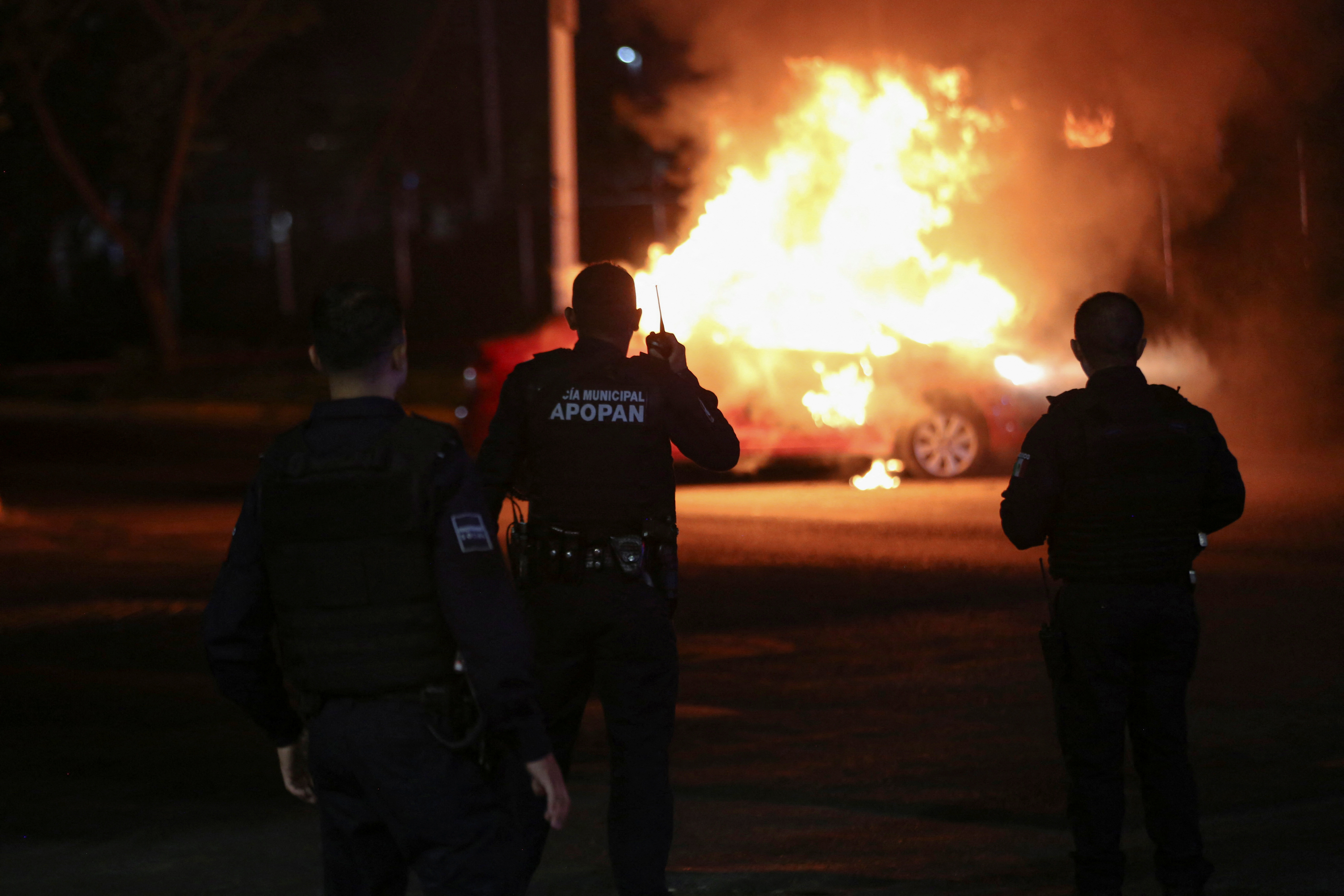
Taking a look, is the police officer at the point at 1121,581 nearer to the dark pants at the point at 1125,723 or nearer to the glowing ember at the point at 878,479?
the dark pants at the point at 1125,723

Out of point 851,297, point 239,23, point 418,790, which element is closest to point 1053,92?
point 851,297

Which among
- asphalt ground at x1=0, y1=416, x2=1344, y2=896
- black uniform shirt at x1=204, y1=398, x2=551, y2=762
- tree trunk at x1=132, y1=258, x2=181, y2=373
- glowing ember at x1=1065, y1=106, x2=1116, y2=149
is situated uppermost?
tree trunk at x1=132, y1=258, x2=181, y2=373

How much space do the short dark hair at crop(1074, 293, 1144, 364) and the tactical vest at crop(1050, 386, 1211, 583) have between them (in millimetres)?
128

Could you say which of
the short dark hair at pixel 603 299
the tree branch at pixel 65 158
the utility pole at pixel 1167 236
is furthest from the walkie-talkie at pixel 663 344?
the tree branch at pixel 65 158

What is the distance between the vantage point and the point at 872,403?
47.7 feet

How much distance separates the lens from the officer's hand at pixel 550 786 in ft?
9.96

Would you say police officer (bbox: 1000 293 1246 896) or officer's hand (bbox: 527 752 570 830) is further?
police officer (bbox: 1000 293 1246 896)

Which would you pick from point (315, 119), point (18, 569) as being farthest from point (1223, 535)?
point (315, 119)

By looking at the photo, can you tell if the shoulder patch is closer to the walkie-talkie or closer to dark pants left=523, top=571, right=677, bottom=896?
dark pants left=523, top=571, right=677, bottom=896

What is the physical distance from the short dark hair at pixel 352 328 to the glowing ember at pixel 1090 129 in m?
14.9

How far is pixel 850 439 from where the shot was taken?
14.5 metres

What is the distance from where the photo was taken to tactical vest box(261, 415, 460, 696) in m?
3.03

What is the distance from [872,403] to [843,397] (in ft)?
0.92

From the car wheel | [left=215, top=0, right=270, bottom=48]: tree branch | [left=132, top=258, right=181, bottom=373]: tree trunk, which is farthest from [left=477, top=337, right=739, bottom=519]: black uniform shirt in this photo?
[left=132, top=258, right=181, bottom=373]: tree trunk
